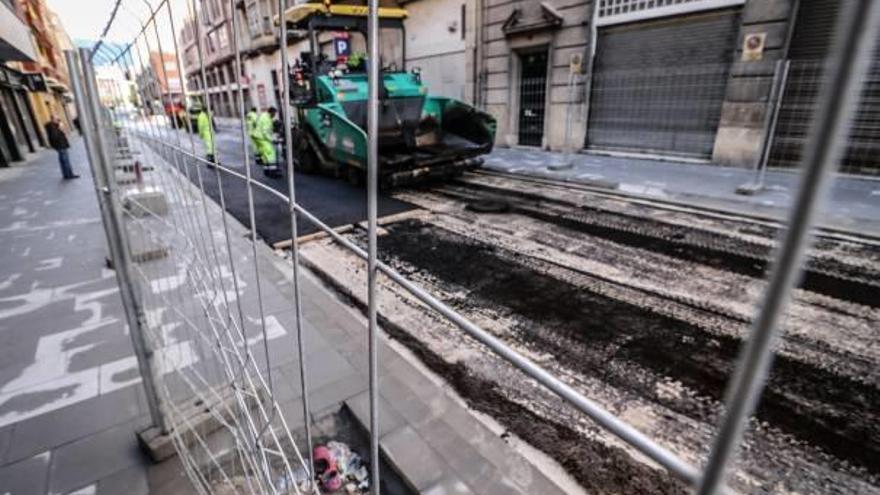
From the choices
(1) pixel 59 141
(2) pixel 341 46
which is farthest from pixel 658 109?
(1) pixel 59 141

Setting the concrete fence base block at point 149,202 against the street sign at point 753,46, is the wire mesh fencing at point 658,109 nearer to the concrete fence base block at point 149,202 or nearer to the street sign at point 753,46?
the street sign at point 753,46

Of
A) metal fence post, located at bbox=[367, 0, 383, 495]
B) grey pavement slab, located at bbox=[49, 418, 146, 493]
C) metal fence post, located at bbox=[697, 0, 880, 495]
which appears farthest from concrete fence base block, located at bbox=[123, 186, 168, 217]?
metal fence post, located at bbox=[697, 0, 880, 495]

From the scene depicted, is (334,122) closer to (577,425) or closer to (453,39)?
(577,425)

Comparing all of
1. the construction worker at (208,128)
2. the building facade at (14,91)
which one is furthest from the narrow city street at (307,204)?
the building facade at (14,91)

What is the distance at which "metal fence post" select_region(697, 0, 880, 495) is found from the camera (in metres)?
0.31

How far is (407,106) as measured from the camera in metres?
8.03

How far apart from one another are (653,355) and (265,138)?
8.58 m

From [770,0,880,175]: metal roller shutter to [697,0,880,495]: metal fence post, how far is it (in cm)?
857

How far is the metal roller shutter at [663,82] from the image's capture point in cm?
862

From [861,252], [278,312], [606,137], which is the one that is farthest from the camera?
[606,137]

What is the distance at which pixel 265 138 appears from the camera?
30.0 feet

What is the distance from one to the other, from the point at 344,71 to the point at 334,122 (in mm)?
2248

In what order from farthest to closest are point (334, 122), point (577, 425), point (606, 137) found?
point (606, 137)
point (334, 122)
point (577, 425)

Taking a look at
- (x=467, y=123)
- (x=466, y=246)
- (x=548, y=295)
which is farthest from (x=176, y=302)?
(x=467, y=123)
